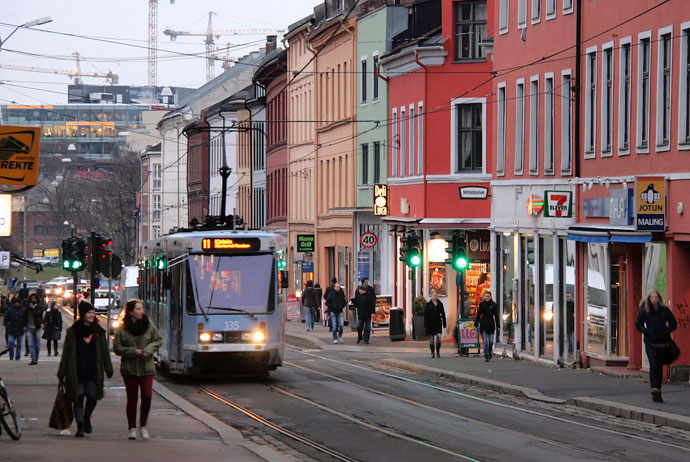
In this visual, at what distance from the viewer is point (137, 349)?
56.9ft

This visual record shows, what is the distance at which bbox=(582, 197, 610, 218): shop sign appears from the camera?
29188 mm

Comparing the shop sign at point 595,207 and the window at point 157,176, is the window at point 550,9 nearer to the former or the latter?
the shop sign at point 595,207

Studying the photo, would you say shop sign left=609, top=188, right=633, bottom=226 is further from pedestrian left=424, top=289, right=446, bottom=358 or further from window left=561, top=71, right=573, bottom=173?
pedestrian left=424, top=289, right=446, bottom=358

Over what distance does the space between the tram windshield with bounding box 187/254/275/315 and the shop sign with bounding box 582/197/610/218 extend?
23.0 feet

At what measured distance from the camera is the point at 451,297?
44.0m

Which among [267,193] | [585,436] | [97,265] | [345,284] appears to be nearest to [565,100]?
[97,265]

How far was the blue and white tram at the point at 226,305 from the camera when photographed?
88.6 ft

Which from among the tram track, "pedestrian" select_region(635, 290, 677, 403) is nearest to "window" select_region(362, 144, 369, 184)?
the tram track

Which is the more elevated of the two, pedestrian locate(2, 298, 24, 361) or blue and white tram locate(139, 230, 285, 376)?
blue and white tram locate(139, 230, 285, 376)

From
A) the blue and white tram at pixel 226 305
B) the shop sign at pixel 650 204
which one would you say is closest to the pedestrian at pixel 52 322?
the blue and white tram at pixel 226 305

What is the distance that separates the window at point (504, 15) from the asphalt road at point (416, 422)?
35.6ft

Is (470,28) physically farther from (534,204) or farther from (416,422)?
(416,422)

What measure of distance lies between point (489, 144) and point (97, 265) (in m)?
15.6

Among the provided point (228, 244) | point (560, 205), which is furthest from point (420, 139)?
point (228, 244)
